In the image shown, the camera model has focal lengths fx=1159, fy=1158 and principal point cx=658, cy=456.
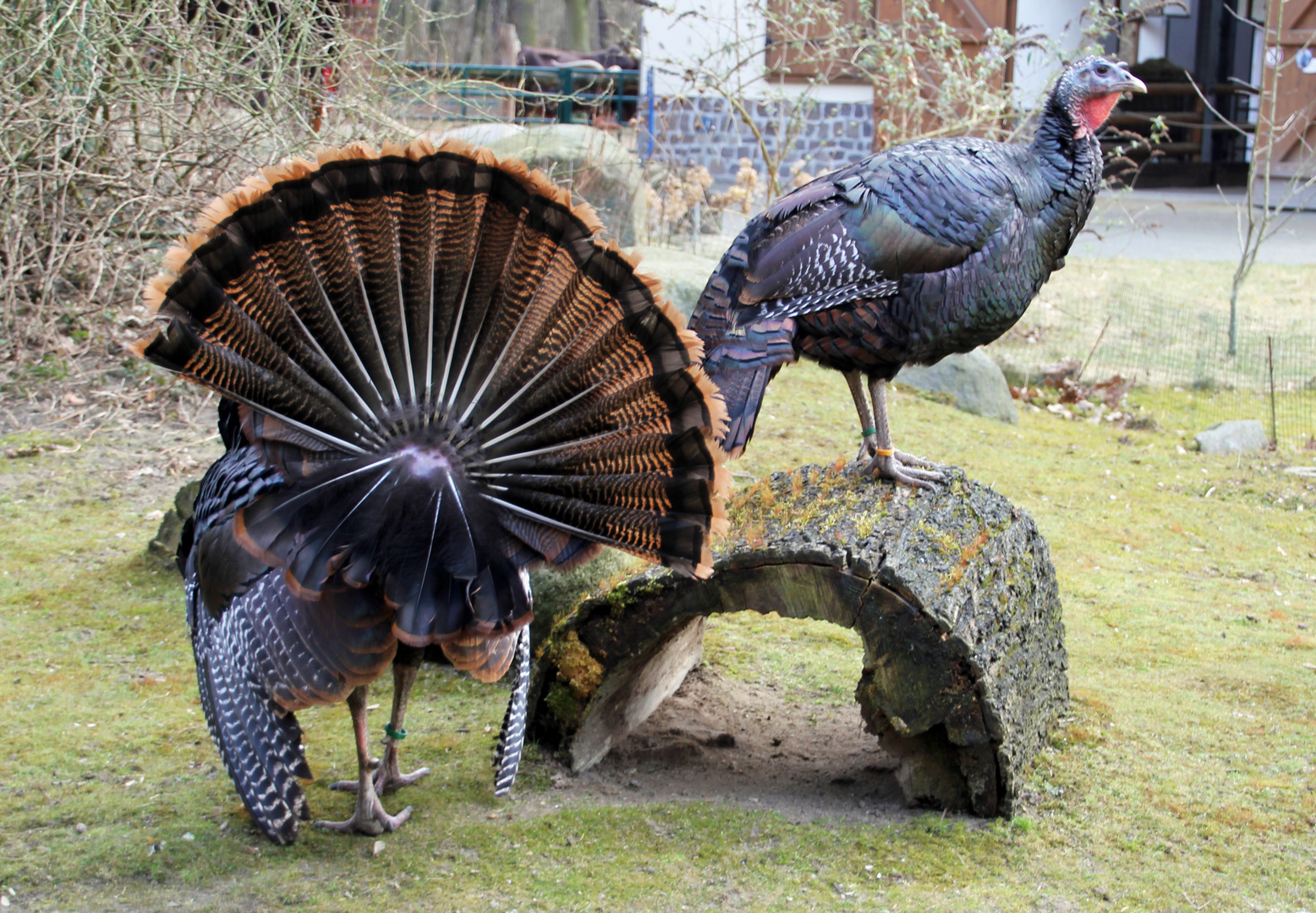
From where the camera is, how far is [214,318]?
294cm

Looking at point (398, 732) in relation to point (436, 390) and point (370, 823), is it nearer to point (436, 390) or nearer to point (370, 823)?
point (370, 823)

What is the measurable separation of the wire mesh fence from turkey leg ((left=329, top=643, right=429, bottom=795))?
331 inches

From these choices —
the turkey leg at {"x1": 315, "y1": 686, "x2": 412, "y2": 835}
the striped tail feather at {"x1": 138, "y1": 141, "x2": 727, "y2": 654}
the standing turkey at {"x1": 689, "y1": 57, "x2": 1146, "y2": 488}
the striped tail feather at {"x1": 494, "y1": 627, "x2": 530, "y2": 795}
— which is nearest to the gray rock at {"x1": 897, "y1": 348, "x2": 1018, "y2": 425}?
the standing turkey at {"x1": 689, "y1": 57, "x2": 1146, "y2": 488}

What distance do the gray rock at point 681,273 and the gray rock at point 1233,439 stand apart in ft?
13.8

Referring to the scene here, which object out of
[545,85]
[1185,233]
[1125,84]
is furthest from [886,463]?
[1185,233]

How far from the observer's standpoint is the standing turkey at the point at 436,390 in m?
2.99

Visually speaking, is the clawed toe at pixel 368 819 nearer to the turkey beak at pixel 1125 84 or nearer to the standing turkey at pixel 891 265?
the standing turkey at pixel 891 265

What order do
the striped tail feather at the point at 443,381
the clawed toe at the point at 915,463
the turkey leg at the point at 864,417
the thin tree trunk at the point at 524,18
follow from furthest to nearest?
the thin tree trunk at the point at 524,18 < the turkey leg at the point at 864,417 < the clawed toe at the point at 915,463 < the striped tail feather at the point at 443,381

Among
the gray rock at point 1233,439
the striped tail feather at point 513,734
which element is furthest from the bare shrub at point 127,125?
the gray rock at point 1233,439

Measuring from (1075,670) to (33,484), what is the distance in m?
5.99

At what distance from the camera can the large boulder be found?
34.2 ft

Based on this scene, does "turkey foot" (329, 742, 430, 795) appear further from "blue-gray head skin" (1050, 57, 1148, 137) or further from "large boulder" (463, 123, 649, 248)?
"large boulder" (463, 123, 649, 248)

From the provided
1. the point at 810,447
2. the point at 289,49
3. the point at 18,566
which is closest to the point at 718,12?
the point at 289,49

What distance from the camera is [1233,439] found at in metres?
9.28
